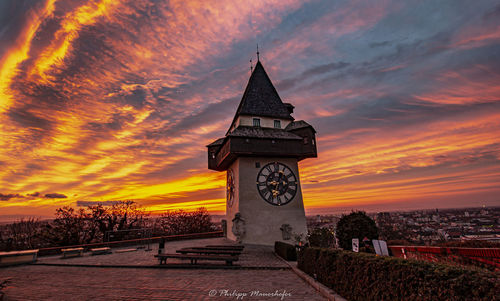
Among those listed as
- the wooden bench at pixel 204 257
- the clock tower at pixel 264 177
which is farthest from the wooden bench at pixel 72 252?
the clock tower at pixel 264 177

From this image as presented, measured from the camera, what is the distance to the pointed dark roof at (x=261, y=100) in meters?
21.2

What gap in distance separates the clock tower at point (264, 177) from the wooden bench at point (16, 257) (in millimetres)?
11421

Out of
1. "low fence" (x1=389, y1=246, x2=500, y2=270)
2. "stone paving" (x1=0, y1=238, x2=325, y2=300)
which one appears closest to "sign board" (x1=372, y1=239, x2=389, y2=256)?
"stone paving" (x1=0, y1=238, x2=325, y2=300)

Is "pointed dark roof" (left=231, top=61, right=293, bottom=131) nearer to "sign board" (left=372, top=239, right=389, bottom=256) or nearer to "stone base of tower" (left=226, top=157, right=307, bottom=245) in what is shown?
"stone base of tower" (left=226, top=157, right=307, bottom=245)

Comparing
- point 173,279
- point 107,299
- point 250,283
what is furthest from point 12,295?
point 250,283

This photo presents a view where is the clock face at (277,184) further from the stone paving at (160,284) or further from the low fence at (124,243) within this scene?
the stone paving at (160,284)

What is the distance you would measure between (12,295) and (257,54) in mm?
24233

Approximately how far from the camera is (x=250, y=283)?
749 centimetres

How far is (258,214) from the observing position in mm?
17875

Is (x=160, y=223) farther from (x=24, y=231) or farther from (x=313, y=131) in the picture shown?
(x=313, y=131)

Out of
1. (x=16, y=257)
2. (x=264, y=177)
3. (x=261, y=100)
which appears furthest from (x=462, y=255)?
(x=16, y=257)

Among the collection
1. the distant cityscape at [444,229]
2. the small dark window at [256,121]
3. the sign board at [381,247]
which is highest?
the small dark window at [256,121]

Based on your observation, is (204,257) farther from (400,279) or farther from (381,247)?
(400,279)

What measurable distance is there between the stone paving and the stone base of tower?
700 cm
